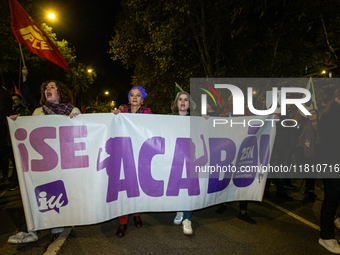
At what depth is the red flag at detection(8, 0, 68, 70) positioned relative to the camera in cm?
522

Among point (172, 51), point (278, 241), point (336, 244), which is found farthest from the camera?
point (172, 51)

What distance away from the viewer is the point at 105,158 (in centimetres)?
292

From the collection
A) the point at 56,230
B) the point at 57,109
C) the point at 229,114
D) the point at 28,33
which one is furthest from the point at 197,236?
the point at 28,33

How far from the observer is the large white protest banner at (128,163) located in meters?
2.81

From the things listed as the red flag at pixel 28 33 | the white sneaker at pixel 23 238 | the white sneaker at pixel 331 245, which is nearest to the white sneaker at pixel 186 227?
the white sneaker at pixel 331 245

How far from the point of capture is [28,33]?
5.33 meters

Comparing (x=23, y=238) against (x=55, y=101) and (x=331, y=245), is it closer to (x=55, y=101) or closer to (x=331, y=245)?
(x=55, y=101)

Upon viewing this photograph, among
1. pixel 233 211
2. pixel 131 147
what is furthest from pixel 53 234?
pixel 233 211

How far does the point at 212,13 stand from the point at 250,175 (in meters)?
9.34

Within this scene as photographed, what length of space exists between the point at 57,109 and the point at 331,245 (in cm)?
364

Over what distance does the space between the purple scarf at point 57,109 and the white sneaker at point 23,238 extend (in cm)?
147

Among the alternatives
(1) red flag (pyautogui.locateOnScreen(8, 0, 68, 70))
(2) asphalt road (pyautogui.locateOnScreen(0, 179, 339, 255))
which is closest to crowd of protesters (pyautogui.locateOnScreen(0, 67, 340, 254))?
(2) asphalt road (pyautogui.locateOnScreen(0, 179, 339, 255))

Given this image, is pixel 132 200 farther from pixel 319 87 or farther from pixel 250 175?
pixel 319 87

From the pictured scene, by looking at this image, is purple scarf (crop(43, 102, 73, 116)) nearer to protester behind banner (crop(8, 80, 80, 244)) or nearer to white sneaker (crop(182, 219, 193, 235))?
protester behind banner (crop(8, 80, 80, 244))
